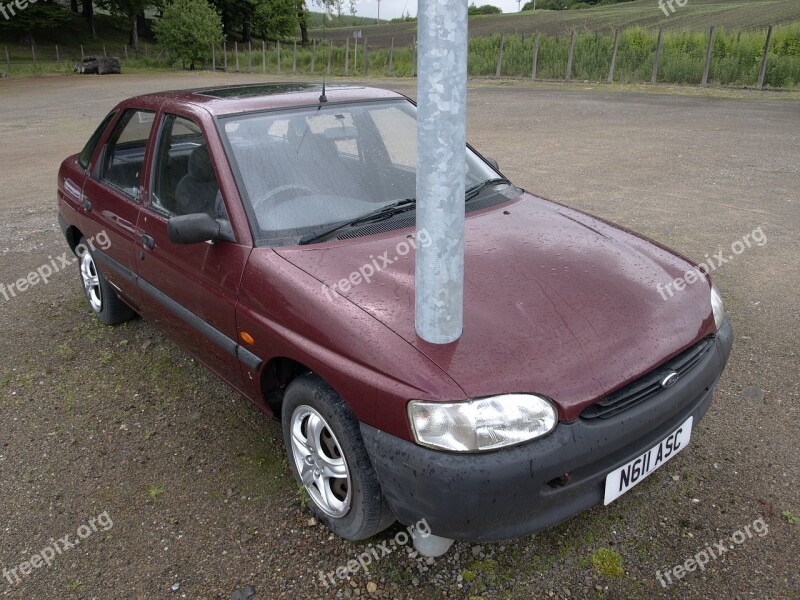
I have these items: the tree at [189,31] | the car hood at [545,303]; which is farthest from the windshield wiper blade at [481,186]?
the tree at [189,31]

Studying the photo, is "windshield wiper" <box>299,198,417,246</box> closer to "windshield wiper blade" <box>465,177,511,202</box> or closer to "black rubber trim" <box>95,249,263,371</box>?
"windshield wiper blade" <box>465,177,511,202</box>

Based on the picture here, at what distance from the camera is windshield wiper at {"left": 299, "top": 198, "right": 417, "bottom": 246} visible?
2.80 meters

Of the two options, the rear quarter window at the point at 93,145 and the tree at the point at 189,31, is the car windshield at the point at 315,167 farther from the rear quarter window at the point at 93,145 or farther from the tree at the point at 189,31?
the tree at the point at 189,31

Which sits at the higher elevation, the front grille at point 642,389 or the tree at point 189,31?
the tree at point 189,31

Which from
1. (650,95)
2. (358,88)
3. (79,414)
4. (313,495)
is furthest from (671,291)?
(650,95)

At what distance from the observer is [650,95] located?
1767cm

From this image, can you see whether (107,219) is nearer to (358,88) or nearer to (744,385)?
(358,88)

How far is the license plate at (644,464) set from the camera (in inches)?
87.8

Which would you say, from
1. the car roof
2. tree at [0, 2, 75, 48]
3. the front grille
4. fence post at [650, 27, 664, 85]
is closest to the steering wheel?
the car roof

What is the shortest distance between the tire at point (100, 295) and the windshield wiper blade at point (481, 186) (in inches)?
99.2

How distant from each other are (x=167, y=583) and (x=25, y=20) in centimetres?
5561

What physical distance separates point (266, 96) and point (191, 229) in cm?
106

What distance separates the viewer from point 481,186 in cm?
342

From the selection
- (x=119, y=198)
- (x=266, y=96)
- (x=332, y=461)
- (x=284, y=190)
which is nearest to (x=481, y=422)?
(x=332, y=461)
